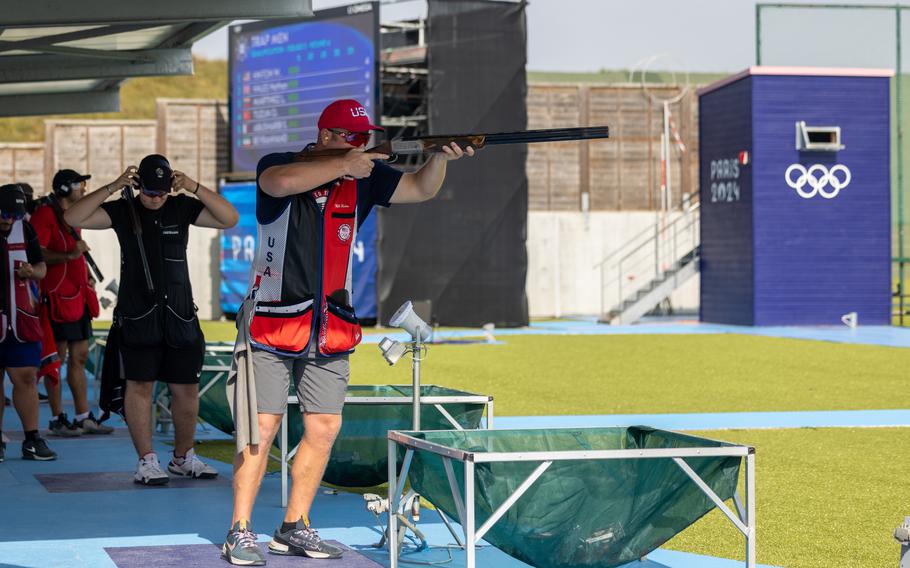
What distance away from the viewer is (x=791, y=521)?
288 inches

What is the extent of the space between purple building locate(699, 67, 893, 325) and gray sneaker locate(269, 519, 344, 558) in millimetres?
24770

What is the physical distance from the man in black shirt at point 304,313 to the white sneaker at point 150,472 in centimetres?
222

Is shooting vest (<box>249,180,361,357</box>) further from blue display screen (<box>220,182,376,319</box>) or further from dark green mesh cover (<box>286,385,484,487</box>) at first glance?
blue display screen (<box>220,182,376,319</box>)

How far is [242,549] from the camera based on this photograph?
19.3 feet

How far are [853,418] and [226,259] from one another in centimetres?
2366

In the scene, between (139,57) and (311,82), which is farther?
(311,82)

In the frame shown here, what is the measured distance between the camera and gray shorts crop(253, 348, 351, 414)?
20.0ft

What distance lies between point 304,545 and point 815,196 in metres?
25.5

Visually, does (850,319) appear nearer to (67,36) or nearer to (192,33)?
(192,33)

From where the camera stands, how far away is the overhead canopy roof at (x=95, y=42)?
9.18m

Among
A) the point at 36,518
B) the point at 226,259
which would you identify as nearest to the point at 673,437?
the point at 36,518

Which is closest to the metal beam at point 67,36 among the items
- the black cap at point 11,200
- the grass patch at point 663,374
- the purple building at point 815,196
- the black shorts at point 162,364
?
the black cap at point 11,200

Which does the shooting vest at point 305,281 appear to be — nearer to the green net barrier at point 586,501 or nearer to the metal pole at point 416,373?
the metal pole at point 416,373

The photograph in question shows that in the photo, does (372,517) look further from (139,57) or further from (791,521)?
(139,57)
